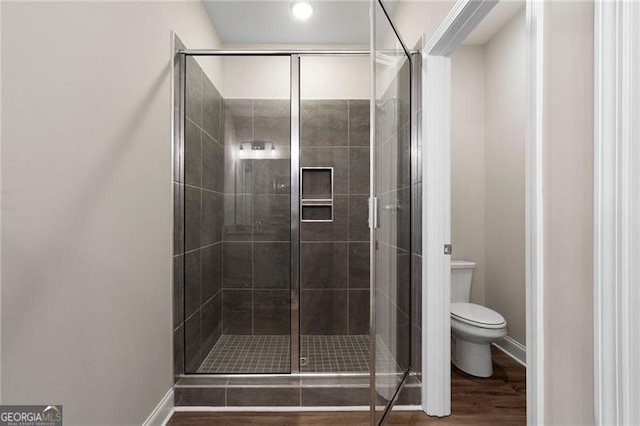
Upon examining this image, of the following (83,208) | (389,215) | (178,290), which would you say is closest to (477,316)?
(389,215)

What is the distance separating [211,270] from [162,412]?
2.98 ft

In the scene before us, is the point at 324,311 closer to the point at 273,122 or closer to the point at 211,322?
the point at 211,322

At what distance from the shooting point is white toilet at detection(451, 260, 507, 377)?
206cm

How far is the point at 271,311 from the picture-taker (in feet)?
7.89

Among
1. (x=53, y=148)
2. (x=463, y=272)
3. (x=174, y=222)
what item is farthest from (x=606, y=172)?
(x=463, y=272)

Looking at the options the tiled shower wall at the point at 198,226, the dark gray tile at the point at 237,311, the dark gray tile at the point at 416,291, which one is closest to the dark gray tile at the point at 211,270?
the tiled shower wall at the point at 198,226

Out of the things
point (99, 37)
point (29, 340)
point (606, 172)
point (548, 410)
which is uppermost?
point (99, 37)

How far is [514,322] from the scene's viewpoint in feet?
8.12

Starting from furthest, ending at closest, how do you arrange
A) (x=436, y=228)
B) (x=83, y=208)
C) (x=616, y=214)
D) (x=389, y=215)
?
(x=436, y=228)
(x=389, y=215)
(x=83, y=208)
(x=616, y=214)

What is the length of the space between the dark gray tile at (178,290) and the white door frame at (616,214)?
1866 millimetres

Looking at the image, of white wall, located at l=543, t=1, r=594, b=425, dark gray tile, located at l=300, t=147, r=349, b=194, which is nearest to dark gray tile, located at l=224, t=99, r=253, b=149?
dark gray tile, located at l=300, t=147, r=349, b=194

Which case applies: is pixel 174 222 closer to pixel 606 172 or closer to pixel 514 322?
pixel 606 172

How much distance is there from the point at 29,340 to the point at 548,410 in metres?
1.53

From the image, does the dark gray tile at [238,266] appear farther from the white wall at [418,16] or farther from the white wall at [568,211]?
the white wall at [568,211]
